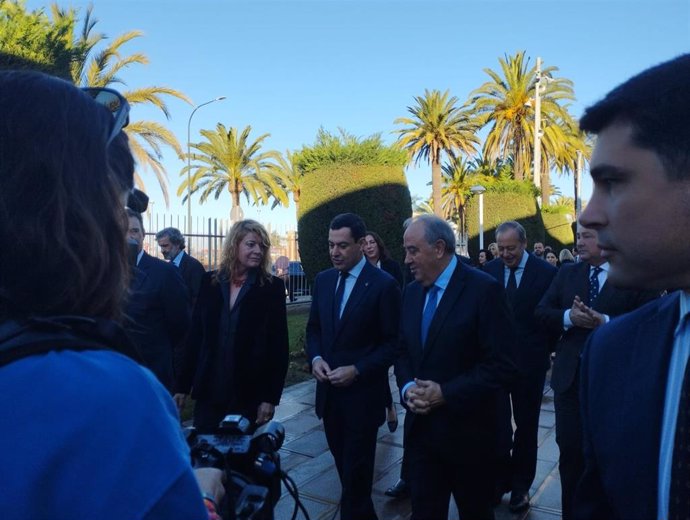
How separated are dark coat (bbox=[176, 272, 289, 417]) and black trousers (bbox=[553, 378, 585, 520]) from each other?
1912 mm

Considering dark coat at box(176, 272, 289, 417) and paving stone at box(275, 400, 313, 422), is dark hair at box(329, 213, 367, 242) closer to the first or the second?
dark coat at box(176, 272, 289, 417)

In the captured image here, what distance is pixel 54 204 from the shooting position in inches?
34.6

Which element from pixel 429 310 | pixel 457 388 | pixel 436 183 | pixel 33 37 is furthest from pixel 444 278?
pixel 436 183

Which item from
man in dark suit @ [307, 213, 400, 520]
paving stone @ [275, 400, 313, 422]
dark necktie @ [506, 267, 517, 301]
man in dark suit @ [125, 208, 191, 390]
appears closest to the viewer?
man in dark suit @ [307, 213, 400, 520]

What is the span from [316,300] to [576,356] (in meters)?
1.91

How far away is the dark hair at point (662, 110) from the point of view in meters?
1.17

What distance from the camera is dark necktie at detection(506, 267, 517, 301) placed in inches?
197

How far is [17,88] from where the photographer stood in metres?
0.92

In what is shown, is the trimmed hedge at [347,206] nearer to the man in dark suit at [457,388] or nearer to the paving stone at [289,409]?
the paving stone at [289,409]

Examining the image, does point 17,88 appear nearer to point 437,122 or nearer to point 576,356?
point 576,356

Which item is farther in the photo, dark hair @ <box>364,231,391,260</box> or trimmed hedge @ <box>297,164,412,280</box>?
trimmed hedge @ <box>297,164,412,280</box>

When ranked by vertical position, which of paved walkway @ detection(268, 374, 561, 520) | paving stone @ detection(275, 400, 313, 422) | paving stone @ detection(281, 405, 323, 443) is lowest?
paved walkway @ detection(268, 374, 561, 520)

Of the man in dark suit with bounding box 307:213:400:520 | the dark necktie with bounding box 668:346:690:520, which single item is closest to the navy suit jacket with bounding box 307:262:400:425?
the man in dark suit with bounding box 307:213:400:520

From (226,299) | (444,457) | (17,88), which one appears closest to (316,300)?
(226,299)
